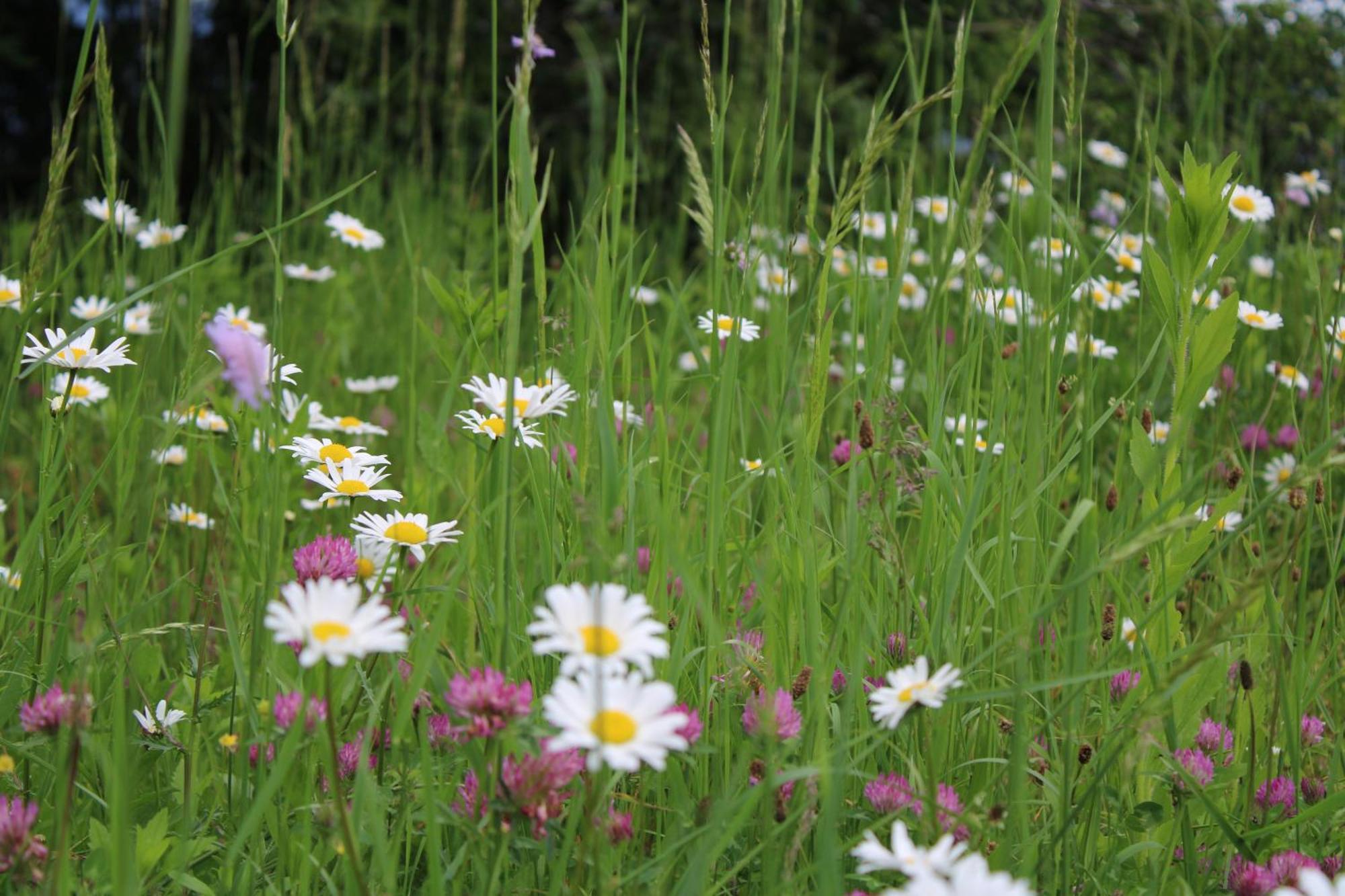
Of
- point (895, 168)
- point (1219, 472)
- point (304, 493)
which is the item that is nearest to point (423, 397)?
point (304, 493)

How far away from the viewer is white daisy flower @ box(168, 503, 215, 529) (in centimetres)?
169

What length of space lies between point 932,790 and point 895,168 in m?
4.41

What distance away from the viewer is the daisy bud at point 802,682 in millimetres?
1014

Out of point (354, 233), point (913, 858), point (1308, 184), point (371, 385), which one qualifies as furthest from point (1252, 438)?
point (354, 233)

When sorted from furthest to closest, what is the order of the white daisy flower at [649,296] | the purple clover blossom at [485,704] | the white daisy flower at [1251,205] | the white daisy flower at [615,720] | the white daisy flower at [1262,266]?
the white daisy flower at [1262,266] → the white daisy flower at [649,296] → the white daisy flower at [1251,205] → the purple clover blossom at [485,704] → the white daisy flower at [615,720]

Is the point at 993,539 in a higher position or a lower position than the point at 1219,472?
lower

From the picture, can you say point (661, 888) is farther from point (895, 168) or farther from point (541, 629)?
point (895, 168)

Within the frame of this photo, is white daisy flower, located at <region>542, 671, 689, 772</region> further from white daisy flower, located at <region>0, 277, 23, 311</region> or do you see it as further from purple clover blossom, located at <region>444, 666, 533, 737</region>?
white daisy flower, located at <region>0, 277, 23, 311</region>

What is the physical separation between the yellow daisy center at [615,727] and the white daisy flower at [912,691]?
0.22 meters

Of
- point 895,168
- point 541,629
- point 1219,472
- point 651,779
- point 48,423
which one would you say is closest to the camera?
point 541,629

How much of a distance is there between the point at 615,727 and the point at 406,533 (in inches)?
19.1

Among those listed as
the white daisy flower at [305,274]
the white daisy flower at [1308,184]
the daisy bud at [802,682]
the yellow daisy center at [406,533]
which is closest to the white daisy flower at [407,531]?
the yellow daisy center at [406,533]

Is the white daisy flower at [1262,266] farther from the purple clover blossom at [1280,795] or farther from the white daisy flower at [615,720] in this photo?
the white daisy flower at [615,720]

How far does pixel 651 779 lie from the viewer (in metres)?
1.11
